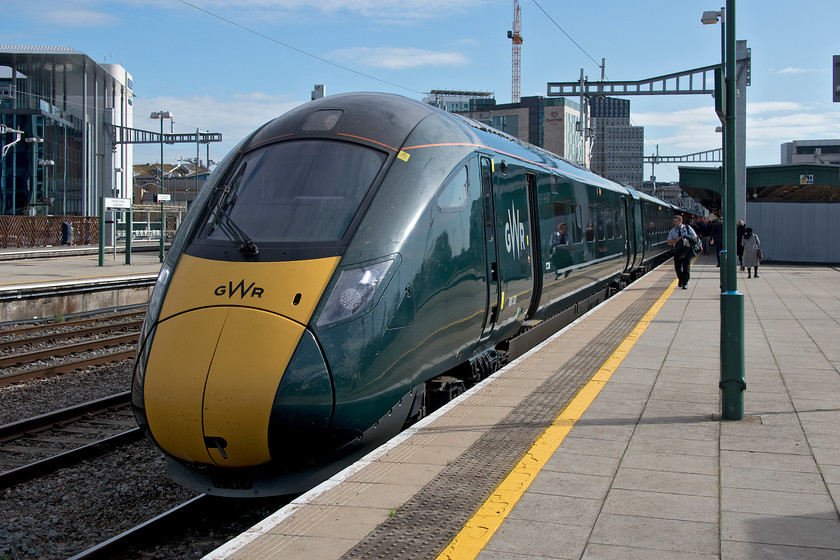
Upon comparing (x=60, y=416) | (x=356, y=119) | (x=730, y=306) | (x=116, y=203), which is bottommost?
(x=60, y=416)

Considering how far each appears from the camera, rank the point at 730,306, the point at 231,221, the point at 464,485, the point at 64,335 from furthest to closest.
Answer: the point at 64,335 < the point at 730,306 < the point at 231,221 < the point at 464,485

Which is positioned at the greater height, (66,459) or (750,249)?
(750,249)

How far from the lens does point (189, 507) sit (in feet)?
19.0

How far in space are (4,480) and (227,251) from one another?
2.90 meters

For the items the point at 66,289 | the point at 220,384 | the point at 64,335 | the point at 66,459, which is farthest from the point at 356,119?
the point at 66,289

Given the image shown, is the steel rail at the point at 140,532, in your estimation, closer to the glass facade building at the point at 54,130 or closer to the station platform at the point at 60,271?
the station platform at the point at 60,271

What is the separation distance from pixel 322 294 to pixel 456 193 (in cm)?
202

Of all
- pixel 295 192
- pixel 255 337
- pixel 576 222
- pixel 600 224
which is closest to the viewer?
pixel 255 337

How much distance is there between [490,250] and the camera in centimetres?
756

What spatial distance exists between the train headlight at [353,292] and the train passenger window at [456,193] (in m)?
1.13

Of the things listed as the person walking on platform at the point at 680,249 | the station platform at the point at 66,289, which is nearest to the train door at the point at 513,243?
the person walking on platform at the point at 680,249

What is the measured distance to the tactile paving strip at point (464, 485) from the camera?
3953mm

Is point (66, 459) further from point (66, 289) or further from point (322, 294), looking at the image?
point (66, 289)

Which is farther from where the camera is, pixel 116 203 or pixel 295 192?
pixel 116 203
